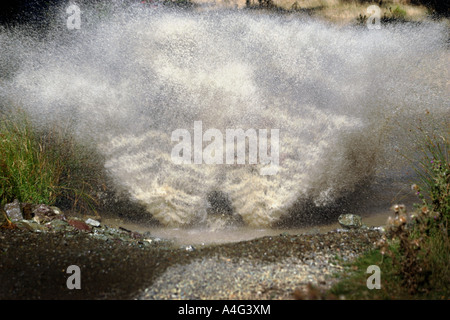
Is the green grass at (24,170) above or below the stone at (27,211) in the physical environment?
above

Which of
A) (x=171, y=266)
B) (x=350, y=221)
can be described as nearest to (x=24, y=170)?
(x=171, y=266)

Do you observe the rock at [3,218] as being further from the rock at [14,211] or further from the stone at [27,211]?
the stone at [27,211]

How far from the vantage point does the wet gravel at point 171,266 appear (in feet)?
9.46

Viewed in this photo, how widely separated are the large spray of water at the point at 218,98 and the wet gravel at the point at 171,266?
57.8 inches

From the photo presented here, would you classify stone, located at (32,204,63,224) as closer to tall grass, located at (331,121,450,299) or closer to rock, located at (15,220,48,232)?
rock, located at (15,220,48,232)

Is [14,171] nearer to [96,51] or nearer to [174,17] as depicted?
[96,51]

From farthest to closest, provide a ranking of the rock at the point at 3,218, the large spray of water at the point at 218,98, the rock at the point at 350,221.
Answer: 1. the large spray of water at the point at 218,98
2. the rock at the point at 350,221
3. the rock at the point at 3,218

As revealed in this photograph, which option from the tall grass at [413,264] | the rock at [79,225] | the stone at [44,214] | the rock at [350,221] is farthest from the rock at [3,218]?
the rock at [350,221]

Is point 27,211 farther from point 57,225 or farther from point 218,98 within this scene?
point 218,98

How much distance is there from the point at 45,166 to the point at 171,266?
257 centimetres

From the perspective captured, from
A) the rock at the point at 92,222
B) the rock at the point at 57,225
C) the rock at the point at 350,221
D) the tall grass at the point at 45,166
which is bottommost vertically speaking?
the rock at the point at 350,221

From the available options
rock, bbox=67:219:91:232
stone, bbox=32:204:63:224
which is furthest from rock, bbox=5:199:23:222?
rock, bbox=67:219:91:232

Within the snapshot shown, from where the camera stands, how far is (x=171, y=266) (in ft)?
10.6
